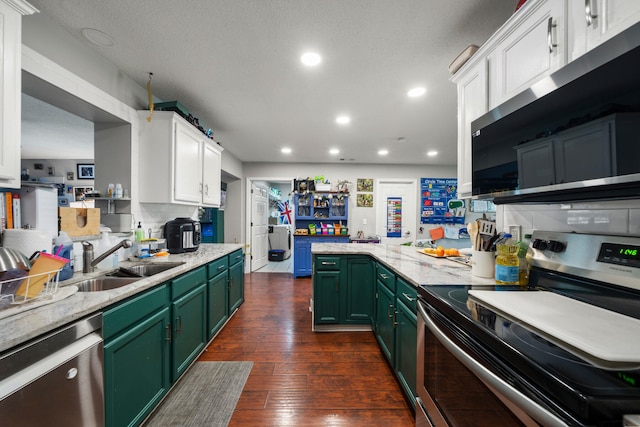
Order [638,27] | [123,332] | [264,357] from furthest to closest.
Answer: [264,357] → [123,332] → [638,27]

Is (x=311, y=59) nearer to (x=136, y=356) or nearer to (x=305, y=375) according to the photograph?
(x=136, y=356)

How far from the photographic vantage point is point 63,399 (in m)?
0.93

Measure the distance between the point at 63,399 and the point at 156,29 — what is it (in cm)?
206

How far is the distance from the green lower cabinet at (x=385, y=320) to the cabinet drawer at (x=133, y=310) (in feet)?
5.13

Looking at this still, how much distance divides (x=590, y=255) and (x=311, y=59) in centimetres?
203

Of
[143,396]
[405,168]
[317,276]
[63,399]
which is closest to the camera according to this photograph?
[63,399]

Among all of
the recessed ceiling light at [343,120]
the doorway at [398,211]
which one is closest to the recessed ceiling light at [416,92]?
the recessed ceiling light at [343,120]

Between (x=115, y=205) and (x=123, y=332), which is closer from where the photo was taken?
(x=123, y=332)

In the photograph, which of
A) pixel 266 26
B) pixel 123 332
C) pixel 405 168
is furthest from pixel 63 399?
pixel 405 168

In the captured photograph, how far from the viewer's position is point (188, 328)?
1875 millimetres

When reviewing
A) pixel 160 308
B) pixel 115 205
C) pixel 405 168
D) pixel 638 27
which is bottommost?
pixel 160 308

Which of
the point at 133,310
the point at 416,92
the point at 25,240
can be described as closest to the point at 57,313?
the point at 133,310

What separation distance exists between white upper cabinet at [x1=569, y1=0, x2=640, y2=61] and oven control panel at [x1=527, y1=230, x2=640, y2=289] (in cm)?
74

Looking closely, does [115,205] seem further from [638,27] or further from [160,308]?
[638,27]
